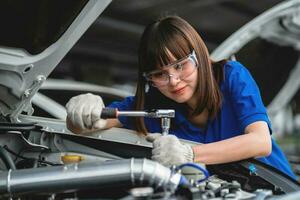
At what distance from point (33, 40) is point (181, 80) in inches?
26.2

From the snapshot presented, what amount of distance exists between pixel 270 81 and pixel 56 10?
255 cm

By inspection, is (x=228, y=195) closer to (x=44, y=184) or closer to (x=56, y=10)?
(x=44, y=184)

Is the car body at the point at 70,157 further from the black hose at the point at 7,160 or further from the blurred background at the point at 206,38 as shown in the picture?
the blurred background at the point at 206,38

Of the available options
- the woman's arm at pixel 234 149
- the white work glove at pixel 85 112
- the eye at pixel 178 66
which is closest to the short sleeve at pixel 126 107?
the white work glove at pixel 85 112

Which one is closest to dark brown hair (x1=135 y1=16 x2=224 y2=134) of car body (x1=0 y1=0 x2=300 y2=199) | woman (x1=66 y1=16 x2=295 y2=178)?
woman (x1=66 y1=16 x2=295 y2=178)

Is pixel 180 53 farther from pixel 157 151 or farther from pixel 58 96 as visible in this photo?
pixel 58 96

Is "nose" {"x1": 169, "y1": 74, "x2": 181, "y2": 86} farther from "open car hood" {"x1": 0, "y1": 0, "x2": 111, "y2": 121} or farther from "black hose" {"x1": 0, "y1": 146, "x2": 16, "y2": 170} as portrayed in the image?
"black hose" {"x1": 0, "y1": 146, "x2": 16, "y2": 170}

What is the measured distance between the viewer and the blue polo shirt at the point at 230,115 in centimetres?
172

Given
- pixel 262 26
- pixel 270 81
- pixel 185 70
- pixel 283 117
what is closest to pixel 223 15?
pixel 283 117

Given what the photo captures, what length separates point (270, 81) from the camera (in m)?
3.75

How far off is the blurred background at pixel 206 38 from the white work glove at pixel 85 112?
5.86 ft

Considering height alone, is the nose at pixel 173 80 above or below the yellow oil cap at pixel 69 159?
above

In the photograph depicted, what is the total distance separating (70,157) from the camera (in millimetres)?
1681

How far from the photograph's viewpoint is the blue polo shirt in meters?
1.72
